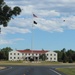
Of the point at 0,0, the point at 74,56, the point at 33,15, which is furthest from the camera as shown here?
the point at 74,56

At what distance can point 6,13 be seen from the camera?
49875mm

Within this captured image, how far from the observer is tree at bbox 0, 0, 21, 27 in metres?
48.6

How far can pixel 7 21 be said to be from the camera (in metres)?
49.8

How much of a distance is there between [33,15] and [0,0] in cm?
4113

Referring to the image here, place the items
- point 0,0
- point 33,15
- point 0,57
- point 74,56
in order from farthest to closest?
point 0,57, point 74,56, point 33,15, point 0,0

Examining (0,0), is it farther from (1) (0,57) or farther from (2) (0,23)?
(1) (0,57)

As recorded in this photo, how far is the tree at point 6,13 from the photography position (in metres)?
48.6

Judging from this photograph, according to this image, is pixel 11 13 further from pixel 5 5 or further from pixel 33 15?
pixel 33 15

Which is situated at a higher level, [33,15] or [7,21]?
[33,15]

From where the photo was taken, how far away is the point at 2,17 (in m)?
49.2

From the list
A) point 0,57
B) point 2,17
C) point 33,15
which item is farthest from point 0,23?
point 0,57

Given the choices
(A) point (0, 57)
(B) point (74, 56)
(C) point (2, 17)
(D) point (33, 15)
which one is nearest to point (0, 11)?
(C) point (2, 17)

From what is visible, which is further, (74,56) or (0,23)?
(74,56)

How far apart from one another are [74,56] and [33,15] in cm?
8828
